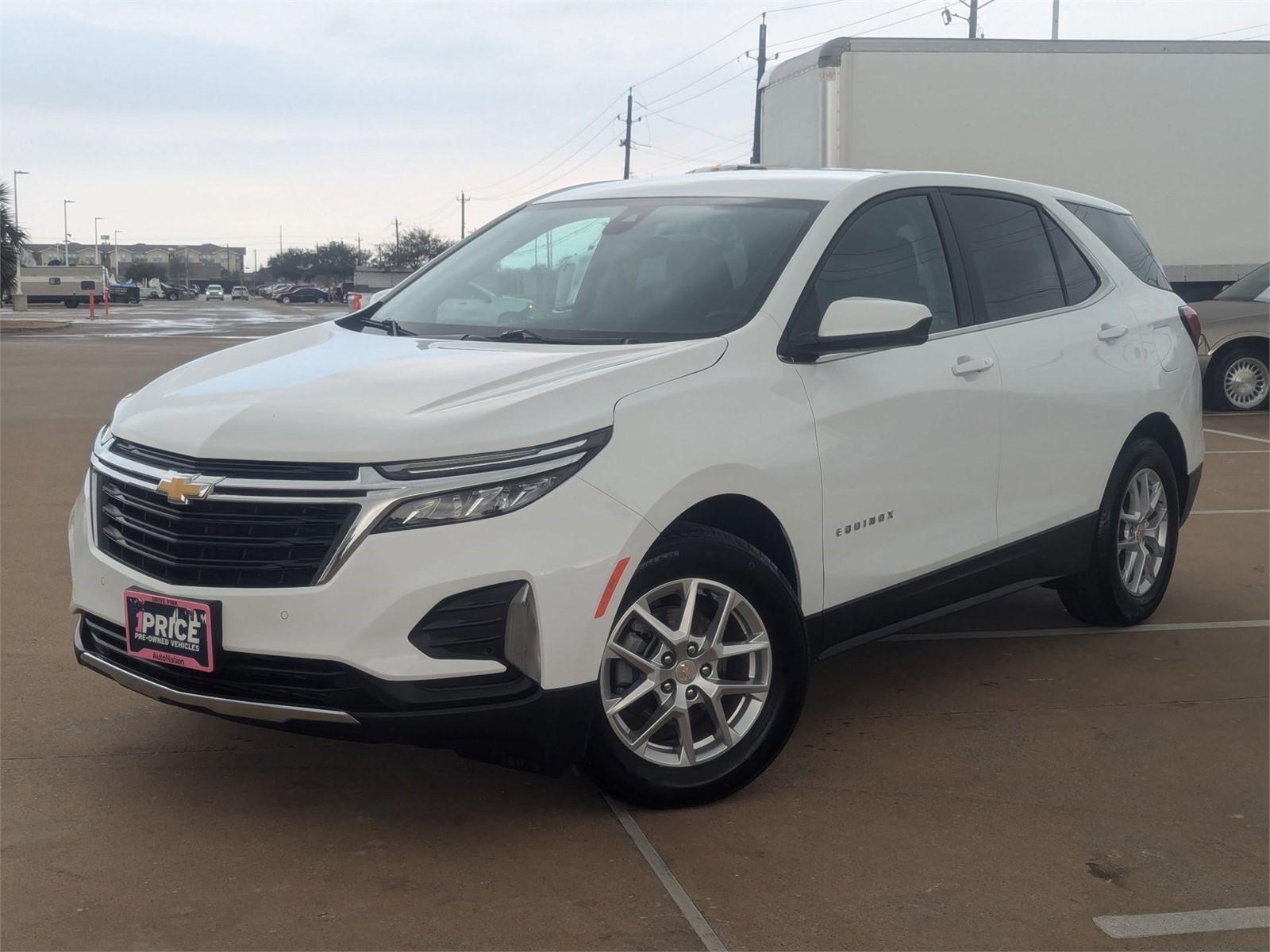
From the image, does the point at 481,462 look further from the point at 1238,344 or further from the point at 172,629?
the point at 1238,344

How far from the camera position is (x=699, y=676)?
12.5ft

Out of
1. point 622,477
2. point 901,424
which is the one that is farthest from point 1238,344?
point 622,477

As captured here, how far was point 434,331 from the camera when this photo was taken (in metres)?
4.57

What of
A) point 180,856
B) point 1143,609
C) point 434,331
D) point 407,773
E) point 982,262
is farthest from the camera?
point 1143,609

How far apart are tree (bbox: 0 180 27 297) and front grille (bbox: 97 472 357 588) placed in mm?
47215

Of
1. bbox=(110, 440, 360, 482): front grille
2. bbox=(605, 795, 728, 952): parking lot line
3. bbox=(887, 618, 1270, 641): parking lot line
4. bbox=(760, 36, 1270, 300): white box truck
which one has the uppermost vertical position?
bbox=(760, 36, 1270, 300): white box truck

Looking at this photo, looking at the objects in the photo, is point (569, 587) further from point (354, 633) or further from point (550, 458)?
point (354, 633)

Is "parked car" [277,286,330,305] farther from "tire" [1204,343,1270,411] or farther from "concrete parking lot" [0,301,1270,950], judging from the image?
"concrete parking lot" [0,301,1270,950]

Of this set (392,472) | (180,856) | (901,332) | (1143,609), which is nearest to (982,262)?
(901,332)

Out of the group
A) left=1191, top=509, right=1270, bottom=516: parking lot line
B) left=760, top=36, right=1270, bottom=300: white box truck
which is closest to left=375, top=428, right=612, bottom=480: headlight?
left=1191, top=509, right=1270, bottom=516: parking lot line

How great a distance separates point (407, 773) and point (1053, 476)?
265 centimetres

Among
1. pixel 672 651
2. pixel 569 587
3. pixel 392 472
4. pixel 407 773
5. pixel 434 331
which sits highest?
pixel 434 331

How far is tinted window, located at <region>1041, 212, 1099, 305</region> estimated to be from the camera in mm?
5527

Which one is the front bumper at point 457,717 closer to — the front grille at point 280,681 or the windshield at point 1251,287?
the front grille at point 280,681
